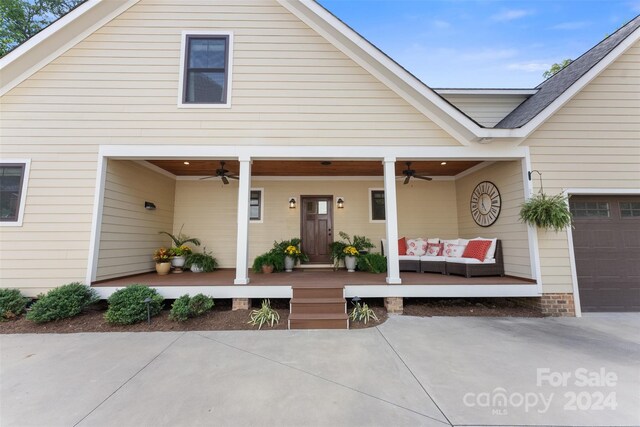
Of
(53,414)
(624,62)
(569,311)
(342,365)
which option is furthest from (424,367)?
(624,62)

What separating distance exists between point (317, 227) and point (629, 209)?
6721 millimetres

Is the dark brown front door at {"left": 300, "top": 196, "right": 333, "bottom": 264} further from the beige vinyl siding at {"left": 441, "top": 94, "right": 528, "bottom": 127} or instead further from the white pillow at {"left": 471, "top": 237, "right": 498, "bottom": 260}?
the beige vinyl siding at {"left": 441, "top": 94, "right": 528, "bottom": 127}

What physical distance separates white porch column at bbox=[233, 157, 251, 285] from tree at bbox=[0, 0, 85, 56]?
1195cm

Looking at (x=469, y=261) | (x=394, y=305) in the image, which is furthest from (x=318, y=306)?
(x=469, y=261)

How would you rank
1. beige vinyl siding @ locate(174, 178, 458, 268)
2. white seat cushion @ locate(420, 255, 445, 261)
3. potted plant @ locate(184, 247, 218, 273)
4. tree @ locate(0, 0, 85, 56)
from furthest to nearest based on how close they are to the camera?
1. tree @ locate(0, 0, 85, 56)
2. beige vinyl siding @ locate(174, 178, 458, 268)
3. potted plant @ locate(184, 247, 218, 273)
4. white seat cushion @ locate(420, 255, 445, 261)

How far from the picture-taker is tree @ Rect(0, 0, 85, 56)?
9680 mm

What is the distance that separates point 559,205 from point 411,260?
304cm

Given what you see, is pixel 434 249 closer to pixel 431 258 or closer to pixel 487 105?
pixel 431 258

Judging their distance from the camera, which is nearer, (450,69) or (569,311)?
(569,311)

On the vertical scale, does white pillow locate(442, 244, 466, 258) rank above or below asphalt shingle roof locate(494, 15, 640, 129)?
below

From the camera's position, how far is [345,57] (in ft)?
16.5

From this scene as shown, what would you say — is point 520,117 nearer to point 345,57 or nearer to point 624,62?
point 624,62

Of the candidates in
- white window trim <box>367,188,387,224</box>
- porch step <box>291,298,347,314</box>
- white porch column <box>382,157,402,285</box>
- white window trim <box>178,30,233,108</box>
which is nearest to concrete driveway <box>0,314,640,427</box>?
porch step <box>291,298,347,314</box>

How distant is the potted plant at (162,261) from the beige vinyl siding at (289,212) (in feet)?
3.56
